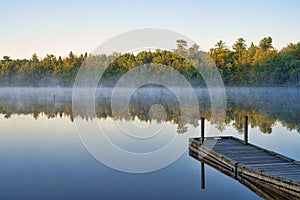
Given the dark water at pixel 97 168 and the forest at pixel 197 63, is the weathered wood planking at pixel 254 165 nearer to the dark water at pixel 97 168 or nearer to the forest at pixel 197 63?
the dark water at pixel 97 168

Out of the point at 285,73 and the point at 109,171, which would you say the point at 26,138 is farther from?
the point at 285,73

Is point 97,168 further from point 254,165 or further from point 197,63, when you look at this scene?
point 197,63

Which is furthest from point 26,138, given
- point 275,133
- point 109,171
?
point 275,133

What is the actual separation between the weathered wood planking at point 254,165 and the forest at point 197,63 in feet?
91.8

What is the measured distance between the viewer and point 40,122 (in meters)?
20.4

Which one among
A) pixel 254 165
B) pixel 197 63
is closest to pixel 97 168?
pixel 254 165

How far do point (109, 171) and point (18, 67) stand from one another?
71.5 metres

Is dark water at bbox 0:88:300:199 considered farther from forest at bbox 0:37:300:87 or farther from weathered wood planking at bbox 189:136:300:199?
forest at bbox 0:37:300:87

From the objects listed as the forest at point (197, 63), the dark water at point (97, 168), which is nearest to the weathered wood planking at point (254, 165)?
the dark water at point (97, 168)

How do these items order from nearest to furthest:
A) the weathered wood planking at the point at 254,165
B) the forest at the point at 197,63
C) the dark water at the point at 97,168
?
the weathered wood planking at the point at 254,165
the dark water at the point at 97,168
the forest at the point at 197,63

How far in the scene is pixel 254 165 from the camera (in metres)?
8.38

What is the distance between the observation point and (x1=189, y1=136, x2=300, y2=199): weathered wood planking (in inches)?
278

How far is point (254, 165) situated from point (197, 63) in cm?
3749

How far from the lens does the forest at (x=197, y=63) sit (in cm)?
4356
